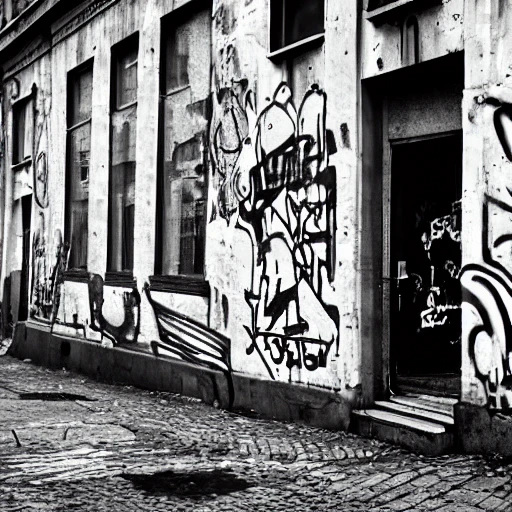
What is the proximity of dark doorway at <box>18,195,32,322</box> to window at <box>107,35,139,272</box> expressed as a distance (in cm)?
474

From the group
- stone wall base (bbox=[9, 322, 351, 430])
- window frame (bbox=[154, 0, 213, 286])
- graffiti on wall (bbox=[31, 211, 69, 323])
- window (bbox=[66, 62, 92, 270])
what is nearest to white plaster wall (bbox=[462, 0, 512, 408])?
stone wall base (bbox=[9, 322, 351, 430])

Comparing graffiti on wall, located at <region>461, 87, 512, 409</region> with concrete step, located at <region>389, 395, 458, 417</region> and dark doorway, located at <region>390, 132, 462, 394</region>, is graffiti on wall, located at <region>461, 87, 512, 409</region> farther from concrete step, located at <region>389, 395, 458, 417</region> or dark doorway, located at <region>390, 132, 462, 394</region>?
dark doorway, located at <region>390, 132, 462, 394</region>

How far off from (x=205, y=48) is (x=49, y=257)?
617cm

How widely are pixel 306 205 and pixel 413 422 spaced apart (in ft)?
7.64

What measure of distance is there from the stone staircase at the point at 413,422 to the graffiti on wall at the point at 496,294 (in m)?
0.55

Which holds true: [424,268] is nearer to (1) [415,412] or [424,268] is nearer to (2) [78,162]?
(1) [415,412]

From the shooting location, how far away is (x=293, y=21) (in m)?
8.91

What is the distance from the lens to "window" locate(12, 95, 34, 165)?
1686 centimetres

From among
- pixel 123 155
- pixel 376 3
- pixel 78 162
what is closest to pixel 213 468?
pixel 376 3

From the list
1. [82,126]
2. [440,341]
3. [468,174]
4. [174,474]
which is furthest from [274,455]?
[82,126]

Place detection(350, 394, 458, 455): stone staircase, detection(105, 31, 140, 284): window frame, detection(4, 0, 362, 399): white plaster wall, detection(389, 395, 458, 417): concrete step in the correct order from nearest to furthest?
1. detection(350, 394, 458, 455): stone staircase
2. detection(389, 395, 458, 417): concrete step
3. detection(4, 0, 362, 399): white plaster wall
4. detection(105, 31, 140, 284): window frame

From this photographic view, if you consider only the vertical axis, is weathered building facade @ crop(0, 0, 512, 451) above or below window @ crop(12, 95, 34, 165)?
below

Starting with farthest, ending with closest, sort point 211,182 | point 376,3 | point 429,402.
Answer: point 211,182, point 376,3, point 429,402

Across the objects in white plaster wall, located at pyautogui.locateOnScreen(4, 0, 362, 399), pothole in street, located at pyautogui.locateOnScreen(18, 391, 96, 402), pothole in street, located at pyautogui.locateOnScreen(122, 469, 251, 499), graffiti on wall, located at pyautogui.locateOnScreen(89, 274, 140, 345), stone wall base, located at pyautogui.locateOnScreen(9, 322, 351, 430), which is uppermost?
white plaster wall, located at pyautogui.locateOnScreen(4, 0, 362, 399)
